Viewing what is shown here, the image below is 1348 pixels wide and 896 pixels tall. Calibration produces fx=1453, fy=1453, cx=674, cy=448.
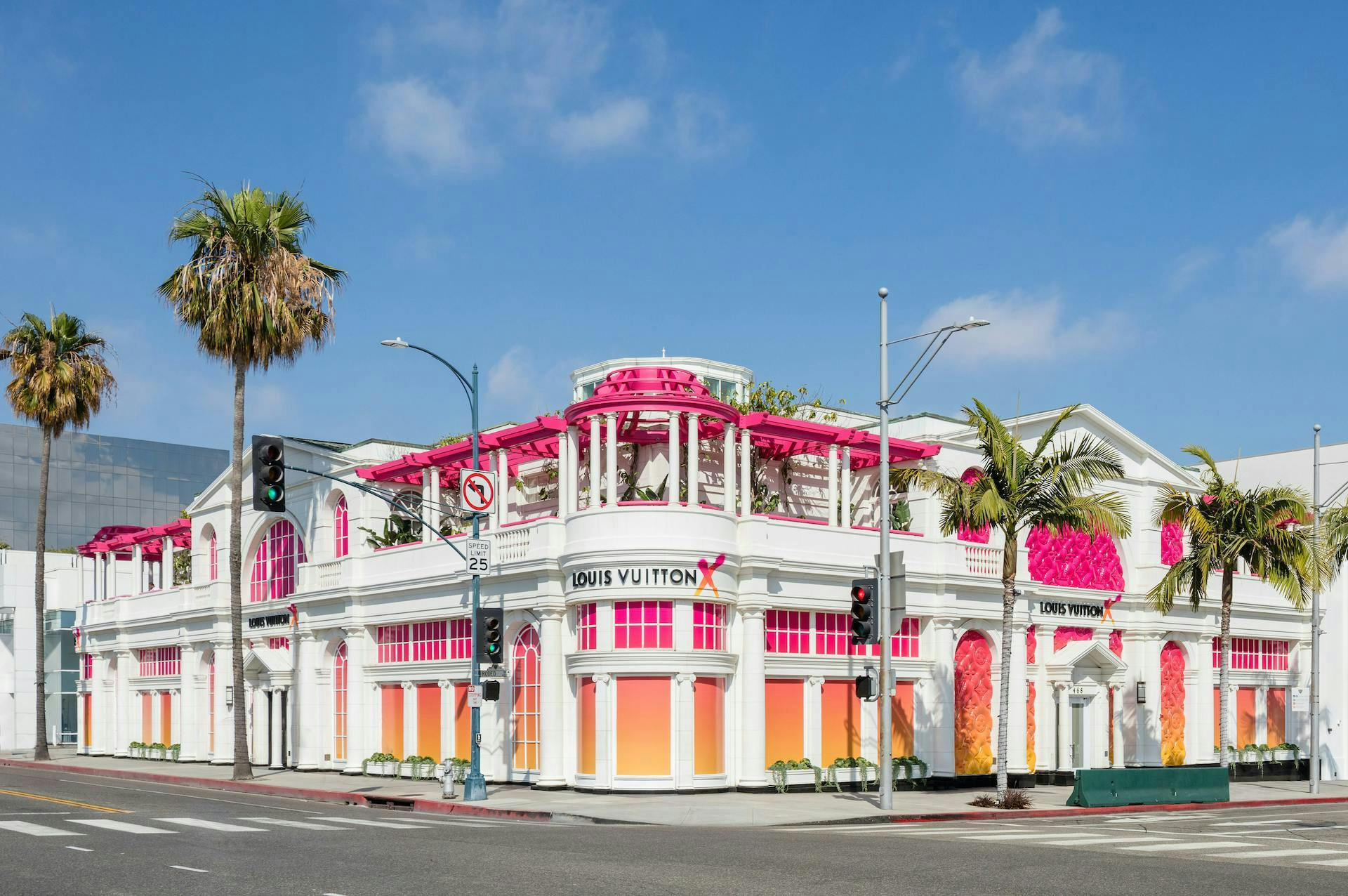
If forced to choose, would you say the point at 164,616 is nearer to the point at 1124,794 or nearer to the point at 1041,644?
the point at 1041,644

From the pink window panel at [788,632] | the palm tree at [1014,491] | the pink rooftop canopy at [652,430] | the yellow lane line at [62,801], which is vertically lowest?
the yellow lane line at [62,801]

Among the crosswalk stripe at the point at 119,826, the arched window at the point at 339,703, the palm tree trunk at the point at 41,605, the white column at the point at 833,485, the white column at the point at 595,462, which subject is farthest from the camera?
the palm tree trunk at the point at 41,605

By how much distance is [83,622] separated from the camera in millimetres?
60438

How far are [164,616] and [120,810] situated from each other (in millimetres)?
28365

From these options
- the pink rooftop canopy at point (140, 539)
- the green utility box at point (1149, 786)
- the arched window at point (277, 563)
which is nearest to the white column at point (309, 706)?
the arched window at point (277, 563)

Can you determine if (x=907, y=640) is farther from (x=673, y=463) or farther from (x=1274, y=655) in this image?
(x=1274, y=655)

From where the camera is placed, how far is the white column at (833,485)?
38094 mm

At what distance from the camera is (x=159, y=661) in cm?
5591

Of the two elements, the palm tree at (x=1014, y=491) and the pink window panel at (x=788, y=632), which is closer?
the palm tree at (x=1014, y=491)

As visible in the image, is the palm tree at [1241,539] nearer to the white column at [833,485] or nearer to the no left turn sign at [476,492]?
the white column at [833,485]

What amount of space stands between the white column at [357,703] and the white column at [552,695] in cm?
844

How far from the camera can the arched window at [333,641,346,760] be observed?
143ft

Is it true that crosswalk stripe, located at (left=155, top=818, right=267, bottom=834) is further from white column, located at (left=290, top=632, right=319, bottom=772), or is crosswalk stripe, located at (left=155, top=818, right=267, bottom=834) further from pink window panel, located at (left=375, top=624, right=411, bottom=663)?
white column, located at (left=290, top=632, right=319, bottom=772)

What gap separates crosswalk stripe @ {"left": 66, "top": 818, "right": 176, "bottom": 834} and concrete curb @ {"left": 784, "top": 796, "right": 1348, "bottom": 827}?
11152mm
